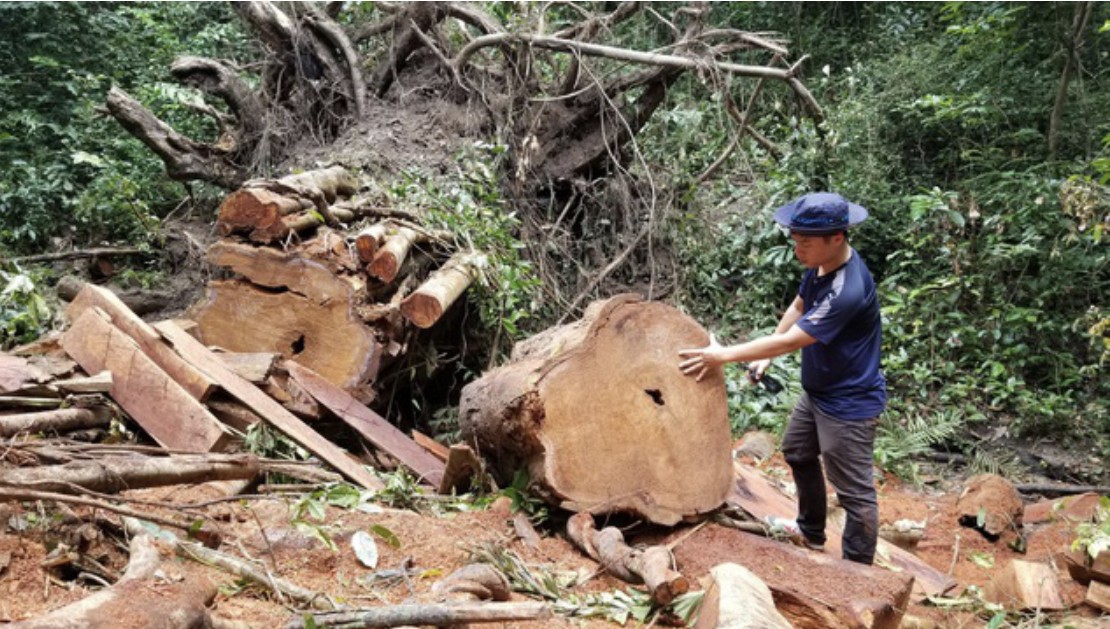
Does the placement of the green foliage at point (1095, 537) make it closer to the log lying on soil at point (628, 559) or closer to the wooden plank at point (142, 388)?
the log lying on soil at point (628, 559)

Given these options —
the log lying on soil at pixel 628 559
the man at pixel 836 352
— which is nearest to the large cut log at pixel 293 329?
the log lying on soil at pixel 628 559

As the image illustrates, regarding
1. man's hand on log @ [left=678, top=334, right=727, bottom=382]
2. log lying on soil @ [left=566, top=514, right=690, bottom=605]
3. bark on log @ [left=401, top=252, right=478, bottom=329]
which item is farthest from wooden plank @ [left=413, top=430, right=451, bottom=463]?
man's hand on log @ [left=678, top=334, right=727, bottom=382]

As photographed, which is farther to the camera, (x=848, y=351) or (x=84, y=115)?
(x=84, y=115)

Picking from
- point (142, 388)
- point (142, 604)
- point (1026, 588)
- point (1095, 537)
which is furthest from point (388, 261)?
point (1095, 537)

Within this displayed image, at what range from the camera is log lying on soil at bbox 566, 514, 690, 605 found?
10.3 feet

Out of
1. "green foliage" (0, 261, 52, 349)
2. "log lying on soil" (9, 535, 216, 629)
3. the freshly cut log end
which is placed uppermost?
"log lying on soil" (9, 535, 216, 629)

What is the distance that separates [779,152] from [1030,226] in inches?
111

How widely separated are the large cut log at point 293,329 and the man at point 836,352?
233 centimetres

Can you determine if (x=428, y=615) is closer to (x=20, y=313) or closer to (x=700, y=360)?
(x=700, y=360)

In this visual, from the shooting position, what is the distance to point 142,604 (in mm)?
2143

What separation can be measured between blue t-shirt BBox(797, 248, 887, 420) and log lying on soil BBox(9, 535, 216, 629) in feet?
8.41

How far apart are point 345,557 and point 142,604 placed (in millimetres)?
1228

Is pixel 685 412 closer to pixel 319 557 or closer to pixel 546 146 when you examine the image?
pixel 319 557

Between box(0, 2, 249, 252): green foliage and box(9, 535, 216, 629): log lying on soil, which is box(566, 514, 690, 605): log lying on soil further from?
box(0, 2, 249, 252): green foliage
